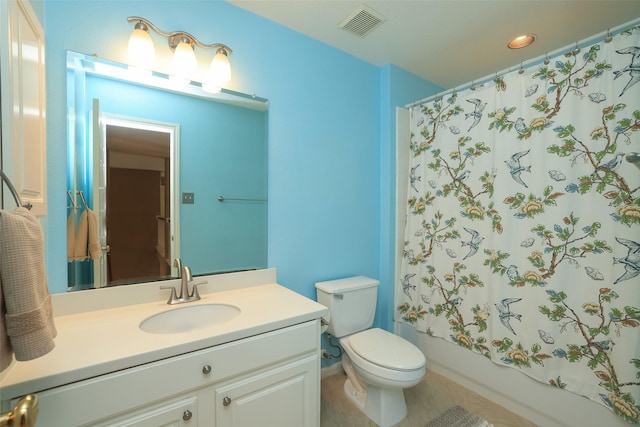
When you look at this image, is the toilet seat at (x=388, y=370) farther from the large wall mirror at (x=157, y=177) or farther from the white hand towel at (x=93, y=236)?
the white hand towel at (x=93, y=236)

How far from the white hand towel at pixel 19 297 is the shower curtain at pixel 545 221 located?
2044 millimetres

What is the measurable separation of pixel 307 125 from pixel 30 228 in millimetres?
1466

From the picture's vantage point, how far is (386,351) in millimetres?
1535

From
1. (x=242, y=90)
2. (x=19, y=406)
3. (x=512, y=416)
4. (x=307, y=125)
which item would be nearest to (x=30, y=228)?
(x=19, y=406)

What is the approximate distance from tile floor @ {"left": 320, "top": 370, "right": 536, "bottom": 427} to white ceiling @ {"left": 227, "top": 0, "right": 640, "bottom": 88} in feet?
8.00

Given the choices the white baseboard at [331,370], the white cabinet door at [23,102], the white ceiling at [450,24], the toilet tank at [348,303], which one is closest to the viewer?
the white cabinet door at [23,102]

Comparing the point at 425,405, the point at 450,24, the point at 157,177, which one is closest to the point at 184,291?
the point at 157,177

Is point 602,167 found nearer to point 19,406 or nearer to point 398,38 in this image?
point 398,38

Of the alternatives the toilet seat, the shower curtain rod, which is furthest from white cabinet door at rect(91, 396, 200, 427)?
the shower curtain rod

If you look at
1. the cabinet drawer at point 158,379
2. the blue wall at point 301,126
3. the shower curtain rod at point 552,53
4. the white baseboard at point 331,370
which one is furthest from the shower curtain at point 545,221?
the cabinet drawer at point 158,379

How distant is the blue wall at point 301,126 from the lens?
44.7 inches

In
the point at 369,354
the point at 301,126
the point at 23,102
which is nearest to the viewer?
the point at 23,102

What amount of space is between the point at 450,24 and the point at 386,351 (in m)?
2.08

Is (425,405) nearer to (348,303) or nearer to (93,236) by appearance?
(348,303)
